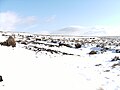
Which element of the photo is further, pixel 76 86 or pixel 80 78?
pixel 80 78

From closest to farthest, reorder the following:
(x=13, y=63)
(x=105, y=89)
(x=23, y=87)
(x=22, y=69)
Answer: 1. (x=23, y=87)
2. (x=105, y=89)
3. (x=22, y=69)
4. (x=13, y=63)

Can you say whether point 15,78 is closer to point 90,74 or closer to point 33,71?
point 33,71

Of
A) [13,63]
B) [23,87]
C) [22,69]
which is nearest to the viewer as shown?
[23,87]

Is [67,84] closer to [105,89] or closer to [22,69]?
[105,89]

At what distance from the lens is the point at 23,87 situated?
1188 centimetres

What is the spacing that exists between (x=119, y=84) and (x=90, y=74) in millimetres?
3259

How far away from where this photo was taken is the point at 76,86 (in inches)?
520

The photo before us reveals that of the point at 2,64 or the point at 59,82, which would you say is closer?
the point at 59,82

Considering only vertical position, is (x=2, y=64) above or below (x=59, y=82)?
above

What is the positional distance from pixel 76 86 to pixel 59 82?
1.08 meters

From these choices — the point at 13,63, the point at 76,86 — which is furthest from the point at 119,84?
the point at 13,63

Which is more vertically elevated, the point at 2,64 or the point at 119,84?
the point at 2,64

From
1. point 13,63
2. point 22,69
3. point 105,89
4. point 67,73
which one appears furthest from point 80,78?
point 13,63

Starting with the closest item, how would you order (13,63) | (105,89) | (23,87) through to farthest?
(23,87)
(105,89)
(13,63)
